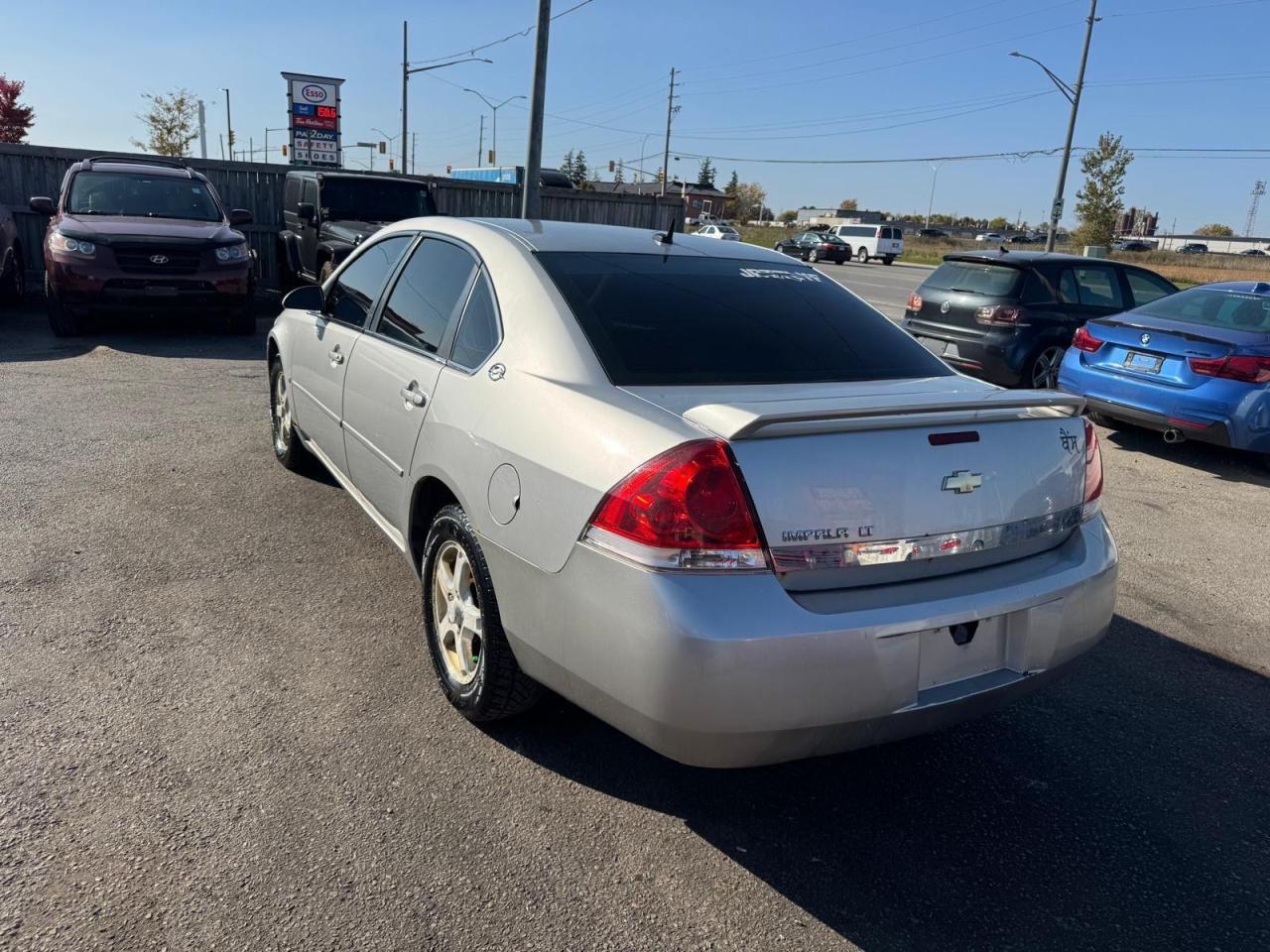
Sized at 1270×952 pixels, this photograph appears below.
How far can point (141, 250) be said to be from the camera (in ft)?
33.0

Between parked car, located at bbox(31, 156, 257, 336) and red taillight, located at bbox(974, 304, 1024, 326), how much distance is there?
7.82 meters

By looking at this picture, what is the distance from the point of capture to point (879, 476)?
8.30 ft

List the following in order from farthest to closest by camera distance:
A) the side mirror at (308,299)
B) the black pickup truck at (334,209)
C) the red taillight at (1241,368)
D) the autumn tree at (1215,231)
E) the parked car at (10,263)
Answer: the autumn tree at (1215,231) → the black pickup truck at (334,209) → the parked car at (10,263) → the red taillight at (1241,368) → the side mirror at (308,299)

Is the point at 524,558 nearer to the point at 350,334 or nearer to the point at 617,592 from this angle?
the point at 617,592

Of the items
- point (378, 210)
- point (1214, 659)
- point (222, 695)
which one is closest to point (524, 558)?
point (222, 695)

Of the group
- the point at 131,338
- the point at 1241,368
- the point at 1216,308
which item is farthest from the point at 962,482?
the point at 131,338

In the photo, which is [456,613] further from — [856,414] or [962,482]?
[962,482]

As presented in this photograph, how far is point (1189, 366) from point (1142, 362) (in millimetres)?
399

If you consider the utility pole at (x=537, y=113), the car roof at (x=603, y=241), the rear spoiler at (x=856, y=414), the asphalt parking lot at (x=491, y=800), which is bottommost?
the asphalt parking lot at (x=491, y=800)

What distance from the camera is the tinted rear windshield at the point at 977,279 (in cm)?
956

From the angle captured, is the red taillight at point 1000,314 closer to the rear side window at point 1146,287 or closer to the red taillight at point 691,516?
the rear side window at point 1146,287

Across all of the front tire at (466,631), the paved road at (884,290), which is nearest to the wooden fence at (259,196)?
the paved road at (884,290)

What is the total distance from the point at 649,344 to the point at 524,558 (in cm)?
87

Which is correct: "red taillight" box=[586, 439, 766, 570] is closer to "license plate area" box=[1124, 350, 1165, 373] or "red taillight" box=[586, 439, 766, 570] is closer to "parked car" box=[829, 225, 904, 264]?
"license plate area" box=[1124, 350, 1165, 373]
